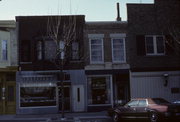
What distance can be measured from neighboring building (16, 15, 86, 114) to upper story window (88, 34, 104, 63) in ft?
2.93

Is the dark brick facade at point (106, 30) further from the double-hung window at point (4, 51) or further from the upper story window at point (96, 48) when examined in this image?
the double-hung window at point (4, 51)

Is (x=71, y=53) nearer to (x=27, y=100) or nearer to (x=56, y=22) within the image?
(x=56, y=22)

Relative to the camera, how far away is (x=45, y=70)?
24.6 meters

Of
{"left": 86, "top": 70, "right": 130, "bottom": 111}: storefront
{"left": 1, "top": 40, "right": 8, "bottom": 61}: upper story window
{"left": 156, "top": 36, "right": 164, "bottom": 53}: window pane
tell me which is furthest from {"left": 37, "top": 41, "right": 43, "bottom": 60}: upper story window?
{"left": 156, "top": 36, "right": 164, "bottom": 53}: window pane

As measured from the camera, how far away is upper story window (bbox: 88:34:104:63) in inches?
986

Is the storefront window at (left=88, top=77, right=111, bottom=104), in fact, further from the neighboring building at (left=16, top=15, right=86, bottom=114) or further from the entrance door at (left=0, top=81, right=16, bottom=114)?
the entrance door at (left=0, top=81, right=16, bottom=114)

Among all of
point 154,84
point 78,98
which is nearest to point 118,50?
point 154,84

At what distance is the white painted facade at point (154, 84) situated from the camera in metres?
24.7

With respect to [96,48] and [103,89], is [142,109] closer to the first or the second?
[103,89]

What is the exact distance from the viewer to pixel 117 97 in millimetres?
25609

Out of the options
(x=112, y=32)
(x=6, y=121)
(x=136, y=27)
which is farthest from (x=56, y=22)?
(x=6, y=121)

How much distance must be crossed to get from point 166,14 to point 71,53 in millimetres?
8687

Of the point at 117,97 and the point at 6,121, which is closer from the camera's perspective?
the point at 6,121

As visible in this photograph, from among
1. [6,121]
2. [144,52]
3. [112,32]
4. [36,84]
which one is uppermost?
[112,32]
